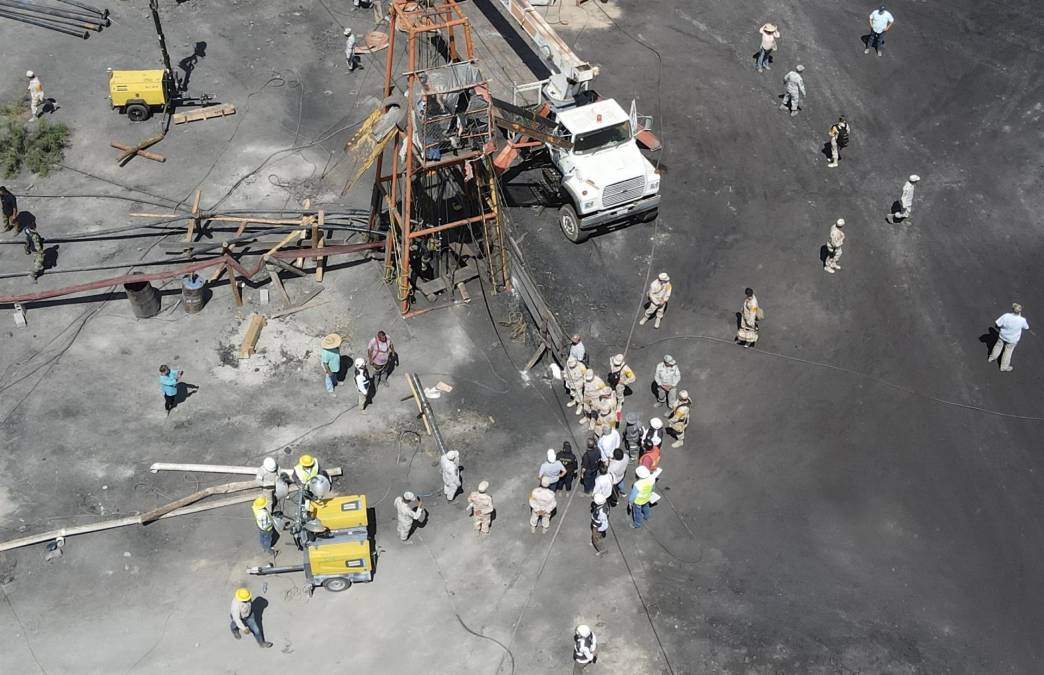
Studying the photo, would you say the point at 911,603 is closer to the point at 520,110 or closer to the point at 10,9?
the point at 520,110

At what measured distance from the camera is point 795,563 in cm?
1867

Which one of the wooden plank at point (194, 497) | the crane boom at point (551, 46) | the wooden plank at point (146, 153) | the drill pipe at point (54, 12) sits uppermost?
the crane boom at point (551, 46)

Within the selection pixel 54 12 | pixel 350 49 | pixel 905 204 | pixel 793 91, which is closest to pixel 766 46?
pixel 793 91

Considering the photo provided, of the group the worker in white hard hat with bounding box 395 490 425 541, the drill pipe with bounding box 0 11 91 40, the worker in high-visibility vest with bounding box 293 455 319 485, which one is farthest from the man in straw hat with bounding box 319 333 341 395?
the drill pipe with bounding box 0 11 91 40

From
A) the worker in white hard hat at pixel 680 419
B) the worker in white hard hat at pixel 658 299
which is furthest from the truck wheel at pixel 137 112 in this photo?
the worker in white hard hat at pixel 680 419

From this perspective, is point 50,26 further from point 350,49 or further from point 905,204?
point 905,204

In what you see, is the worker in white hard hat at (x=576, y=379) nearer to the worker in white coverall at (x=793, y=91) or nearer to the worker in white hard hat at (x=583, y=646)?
the worker in white hard hat at (x=583, y=646)

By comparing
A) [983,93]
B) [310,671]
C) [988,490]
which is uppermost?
[983,93]

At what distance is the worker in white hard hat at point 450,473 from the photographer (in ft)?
61.3

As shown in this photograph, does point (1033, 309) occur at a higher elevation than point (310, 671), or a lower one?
higher

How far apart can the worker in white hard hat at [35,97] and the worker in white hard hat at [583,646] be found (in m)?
22.7

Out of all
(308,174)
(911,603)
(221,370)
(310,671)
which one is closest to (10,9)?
(308,174)

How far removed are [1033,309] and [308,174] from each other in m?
19.4

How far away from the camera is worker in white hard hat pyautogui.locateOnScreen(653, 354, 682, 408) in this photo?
67.9ft
